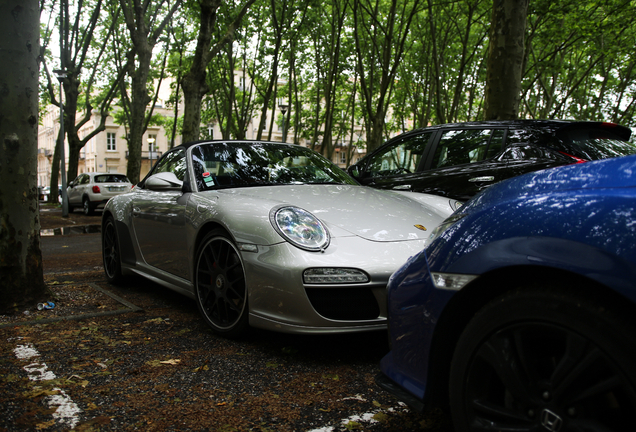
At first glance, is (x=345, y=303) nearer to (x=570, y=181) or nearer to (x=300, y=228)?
(x=300, y=228)

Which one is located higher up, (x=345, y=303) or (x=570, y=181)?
(x=570, y=181)

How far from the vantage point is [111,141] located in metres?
59.8

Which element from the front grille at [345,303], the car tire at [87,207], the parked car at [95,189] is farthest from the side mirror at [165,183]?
the car tire at [87,207]

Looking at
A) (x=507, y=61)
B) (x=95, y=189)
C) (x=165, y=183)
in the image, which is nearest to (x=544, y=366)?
(x=165, y=183)

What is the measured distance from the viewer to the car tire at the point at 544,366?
1.26m

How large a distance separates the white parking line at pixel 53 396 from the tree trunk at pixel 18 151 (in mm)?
1088

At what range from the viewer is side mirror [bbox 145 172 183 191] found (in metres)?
4.21

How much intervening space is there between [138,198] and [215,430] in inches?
125

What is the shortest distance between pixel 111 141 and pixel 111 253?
58976mm

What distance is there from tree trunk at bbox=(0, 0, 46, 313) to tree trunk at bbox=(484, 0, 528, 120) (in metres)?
Result: 7.26

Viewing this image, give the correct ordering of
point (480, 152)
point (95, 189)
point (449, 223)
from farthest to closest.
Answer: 1. point (95, 189)
2. point (480, 152)
3. point (449, 223)

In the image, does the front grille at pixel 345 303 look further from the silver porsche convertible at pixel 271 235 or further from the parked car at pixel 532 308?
the parked car at pixel 532 308

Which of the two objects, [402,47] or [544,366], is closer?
[544,366]

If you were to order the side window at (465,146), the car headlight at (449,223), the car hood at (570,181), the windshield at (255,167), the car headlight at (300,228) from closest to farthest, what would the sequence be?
1. the car hood at (570,181)
2. the car headlight at (449,223)
3. the car headlight at (300,228)
4. the windshield at (255,167)
5. the side window at (465,146)
